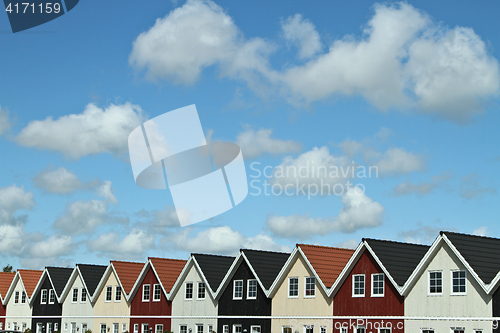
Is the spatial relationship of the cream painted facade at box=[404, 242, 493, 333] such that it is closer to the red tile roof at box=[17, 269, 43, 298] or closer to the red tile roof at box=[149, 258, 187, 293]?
the red tile roof at box=[149, 258, 187, 293]

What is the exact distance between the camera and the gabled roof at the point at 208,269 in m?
51.4

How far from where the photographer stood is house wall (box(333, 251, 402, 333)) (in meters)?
39.5

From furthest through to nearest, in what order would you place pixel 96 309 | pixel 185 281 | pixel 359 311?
pixel 96 309 → pixel 185 281 → pixel 359 311

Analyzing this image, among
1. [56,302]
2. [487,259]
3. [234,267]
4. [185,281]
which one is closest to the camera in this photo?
[487,259]

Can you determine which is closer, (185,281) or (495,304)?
(495,304)

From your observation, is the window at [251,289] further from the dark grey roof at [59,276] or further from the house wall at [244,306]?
the dark grey roof at [59,276]

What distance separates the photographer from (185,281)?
5381 cm

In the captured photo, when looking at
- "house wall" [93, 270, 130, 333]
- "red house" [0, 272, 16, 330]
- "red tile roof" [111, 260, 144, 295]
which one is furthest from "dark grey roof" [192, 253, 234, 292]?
A: "red house" [0, 272, 16, 330]

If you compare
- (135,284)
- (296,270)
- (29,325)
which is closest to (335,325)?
(296,270)

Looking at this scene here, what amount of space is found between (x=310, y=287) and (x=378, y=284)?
5.64m

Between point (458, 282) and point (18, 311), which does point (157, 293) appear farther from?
point (458, 282)

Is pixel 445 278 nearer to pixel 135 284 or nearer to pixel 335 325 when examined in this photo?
pixel 335 325

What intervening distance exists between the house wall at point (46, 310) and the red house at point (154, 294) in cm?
1212

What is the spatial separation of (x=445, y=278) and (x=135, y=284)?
29.3 m
